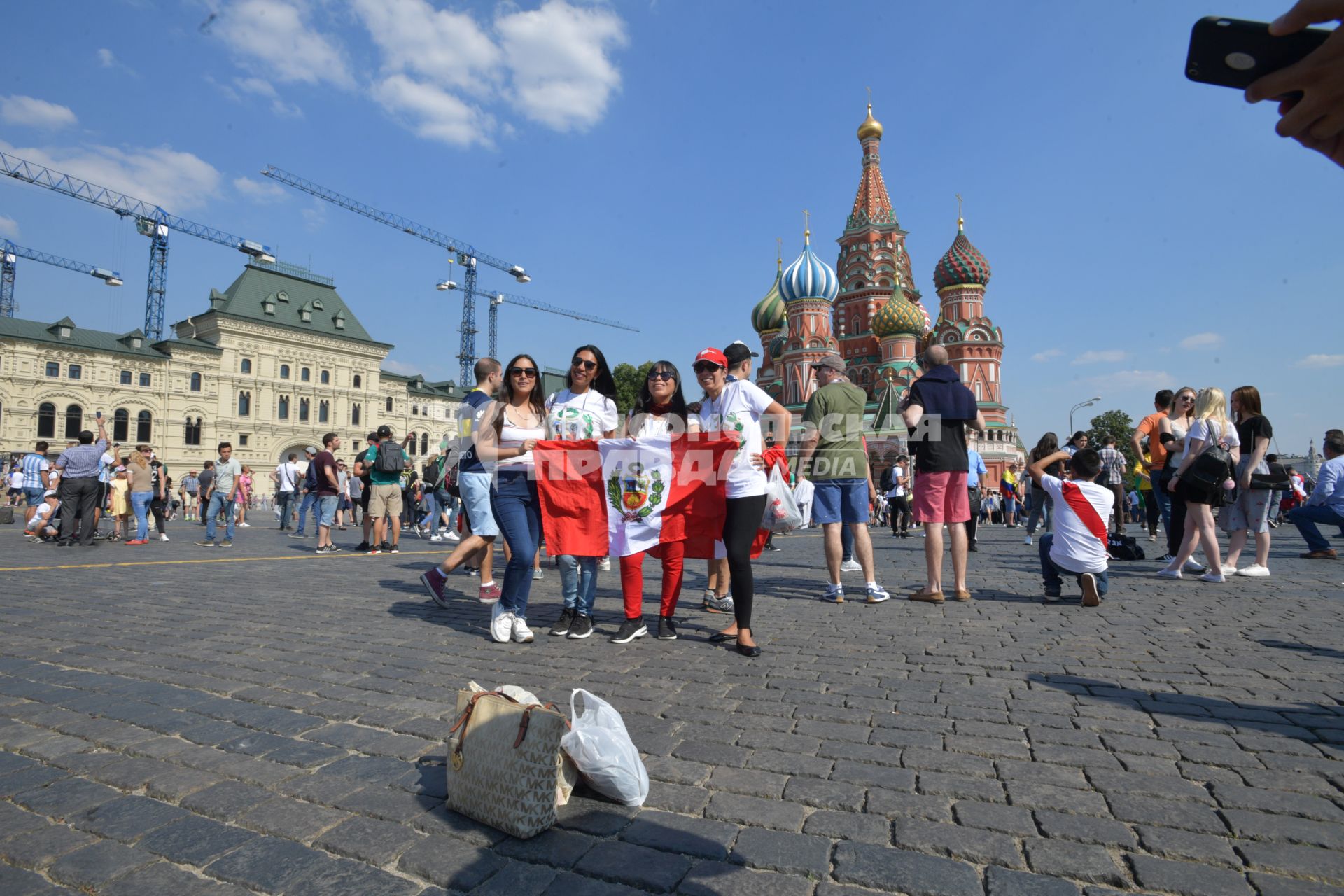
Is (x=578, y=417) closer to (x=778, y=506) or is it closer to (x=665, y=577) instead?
(x=665, y=577)

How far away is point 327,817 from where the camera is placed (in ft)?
7.23

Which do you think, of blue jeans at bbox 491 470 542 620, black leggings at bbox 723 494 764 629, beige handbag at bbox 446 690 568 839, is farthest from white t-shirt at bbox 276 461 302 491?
beige handbag at bbox 446 690 568 839

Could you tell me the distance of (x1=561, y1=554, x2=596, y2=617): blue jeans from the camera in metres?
4.89

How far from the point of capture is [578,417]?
16.6ft

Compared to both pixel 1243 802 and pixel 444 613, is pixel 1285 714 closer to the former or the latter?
pixel 1243 802

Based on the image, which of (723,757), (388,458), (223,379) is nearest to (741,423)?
(723,757)

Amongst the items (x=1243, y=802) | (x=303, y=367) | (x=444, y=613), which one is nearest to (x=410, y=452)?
(x=303, y=367)

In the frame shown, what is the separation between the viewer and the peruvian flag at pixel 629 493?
4.83 meters

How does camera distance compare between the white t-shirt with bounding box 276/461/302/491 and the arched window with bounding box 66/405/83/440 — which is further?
the arched window with bounding box 66/405/83/440

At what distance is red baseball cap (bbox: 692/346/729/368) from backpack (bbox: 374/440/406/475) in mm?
6297

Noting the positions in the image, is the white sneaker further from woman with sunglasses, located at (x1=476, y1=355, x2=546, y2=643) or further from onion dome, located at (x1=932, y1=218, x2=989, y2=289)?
onion dome, located at (x1=932, y1=218, x2=989, y2=289)

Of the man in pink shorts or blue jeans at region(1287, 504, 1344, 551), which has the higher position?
the man in pink shorts

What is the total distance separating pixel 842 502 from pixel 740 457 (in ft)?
6.74

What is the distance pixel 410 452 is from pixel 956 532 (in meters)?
71.8
